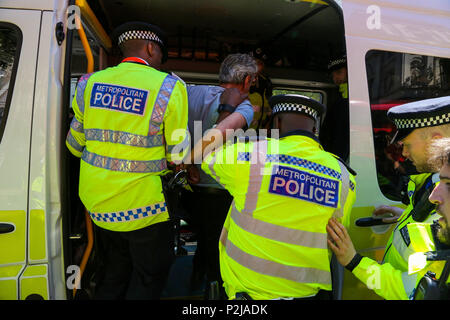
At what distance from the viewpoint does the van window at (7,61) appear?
1601mm

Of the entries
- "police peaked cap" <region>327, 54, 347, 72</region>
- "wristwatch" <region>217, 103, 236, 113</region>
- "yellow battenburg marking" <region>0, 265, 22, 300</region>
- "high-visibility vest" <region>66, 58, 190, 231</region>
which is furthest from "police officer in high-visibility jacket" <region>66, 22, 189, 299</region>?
Answer: "police peaked cap" <region>327, 54, 347, 72</region>

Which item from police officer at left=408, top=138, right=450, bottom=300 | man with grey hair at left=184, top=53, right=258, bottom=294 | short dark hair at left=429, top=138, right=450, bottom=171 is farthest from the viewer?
man with grey hair at left=184, top=53, right=258, bottom=294

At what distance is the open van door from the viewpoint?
2.05m

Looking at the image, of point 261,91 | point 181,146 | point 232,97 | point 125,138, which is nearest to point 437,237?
point 181,146

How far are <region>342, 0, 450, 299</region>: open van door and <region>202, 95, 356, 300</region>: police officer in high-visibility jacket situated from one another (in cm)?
59

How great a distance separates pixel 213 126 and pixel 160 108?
523 millimetres

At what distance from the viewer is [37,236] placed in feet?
5.27

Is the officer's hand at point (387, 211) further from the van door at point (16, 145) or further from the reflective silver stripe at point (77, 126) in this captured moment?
the van door at point (16, 145)

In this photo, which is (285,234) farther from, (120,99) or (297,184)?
(120,99)

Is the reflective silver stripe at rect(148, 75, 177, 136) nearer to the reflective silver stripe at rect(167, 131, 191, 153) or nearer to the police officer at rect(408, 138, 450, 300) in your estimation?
the reflective silver stripe at rect(167, 131, 191, 153)

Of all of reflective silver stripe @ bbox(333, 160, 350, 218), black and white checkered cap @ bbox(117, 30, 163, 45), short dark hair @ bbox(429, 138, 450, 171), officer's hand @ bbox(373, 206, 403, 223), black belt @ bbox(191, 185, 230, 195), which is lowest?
officer's hand @ bbox(373, 206, 403, 223)

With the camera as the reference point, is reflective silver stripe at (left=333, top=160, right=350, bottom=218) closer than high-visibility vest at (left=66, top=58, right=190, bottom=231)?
Yes

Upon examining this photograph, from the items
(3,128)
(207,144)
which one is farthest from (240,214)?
(3,128)

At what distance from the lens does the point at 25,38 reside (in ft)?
5.27
